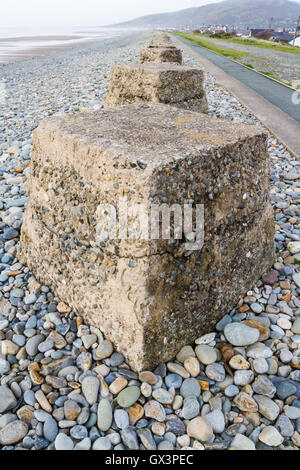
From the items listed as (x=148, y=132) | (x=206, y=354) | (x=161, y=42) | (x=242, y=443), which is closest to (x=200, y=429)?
(x=242, y=443)

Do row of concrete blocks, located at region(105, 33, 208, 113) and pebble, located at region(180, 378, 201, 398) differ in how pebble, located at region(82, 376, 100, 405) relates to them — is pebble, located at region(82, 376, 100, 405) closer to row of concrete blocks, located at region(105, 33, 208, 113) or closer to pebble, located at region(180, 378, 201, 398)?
pebble, located at region(180, 378, 201, 398)

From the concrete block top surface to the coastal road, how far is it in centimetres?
349

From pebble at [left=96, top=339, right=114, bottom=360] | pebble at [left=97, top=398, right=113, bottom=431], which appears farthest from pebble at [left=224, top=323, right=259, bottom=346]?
pebble at [left=97, top=398, right=113, bottom=431]

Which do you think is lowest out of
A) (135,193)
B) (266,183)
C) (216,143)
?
(266,183)

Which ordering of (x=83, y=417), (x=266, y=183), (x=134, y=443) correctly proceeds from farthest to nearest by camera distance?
(x=266, y=183), (x=83, y=417), (x=134, y=443)

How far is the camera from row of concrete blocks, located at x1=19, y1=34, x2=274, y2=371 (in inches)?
77.8

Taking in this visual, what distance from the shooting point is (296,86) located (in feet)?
38.0

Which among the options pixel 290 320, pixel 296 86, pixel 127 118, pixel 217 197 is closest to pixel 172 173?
pixel 217 197

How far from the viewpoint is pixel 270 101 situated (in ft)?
30.2

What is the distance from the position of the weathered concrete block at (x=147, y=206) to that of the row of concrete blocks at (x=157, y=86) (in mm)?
2597

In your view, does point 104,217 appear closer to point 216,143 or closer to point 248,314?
point 216,143

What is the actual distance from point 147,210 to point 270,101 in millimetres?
8607

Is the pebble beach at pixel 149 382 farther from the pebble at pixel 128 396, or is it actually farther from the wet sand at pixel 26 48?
the wet sand at pixel 26 48

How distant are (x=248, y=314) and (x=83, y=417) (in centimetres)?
Result: 133
